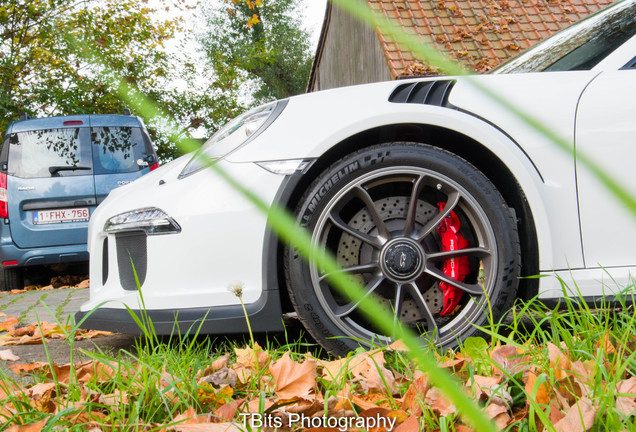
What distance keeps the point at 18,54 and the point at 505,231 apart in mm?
12369

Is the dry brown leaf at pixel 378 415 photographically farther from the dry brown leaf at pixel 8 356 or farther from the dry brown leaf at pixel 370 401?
the dry brown leaf at pixel 8 356

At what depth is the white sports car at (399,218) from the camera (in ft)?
6.45

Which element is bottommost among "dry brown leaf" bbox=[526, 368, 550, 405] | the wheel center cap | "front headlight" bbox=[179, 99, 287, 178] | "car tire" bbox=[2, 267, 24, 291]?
"car tire" bbox=[2, 267, 24, 291]

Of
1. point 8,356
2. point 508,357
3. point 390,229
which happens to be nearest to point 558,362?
point 508,357

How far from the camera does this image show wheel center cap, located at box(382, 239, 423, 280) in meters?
1.98

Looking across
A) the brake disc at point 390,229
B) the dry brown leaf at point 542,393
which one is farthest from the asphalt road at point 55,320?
the dry brown leaf at point 542,393

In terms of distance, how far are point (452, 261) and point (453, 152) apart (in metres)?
0.44

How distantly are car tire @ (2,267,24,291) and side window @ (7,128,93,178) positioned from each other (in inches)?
47.8

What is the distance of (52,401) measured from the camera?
1.48 m

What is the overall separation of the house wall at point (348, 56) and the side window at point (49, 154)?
468 cm

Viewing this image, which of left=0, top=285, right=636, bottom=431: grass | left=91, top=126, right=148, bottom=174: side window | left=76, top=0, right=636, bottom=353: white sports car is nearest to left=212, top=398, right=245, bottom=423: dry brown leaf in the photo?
left=0, top=285, right=636, bottom=431: grass

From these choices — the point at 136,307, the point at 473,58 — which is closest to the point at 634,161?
the point at 136,307

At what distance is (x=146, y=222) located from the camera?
6.77 ft

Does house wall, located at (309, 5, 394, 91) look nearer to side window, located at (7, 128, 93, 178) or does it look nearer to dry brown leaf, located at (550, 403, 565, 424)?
side window, located at (7, 128, 93, 178)
